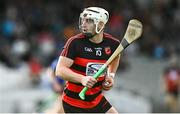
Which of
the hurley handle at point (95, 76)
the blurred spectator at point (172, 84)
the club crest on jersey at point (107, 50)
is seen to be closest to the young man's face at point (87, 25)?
the club crest on jersey at point (107, 50)

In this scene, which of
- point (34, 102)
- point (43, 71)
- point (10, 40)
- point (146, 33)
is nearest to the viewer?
point (34, 102)

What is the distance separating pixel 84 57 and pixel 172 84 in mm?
9438

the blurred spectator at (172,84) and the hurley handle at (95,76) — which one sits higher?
the hurley handle at (95,76)

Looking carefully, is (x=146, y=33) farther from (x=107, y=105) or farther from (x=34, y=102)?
(x=107, y=105)

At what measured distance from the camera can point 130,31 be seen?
27.7 ft

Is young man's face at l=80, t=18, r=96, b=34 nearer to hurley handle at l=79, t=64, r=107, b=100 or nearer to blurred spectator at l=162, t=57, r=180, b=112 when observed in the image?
hurley handle at l=79, t=64, r=107, b=100

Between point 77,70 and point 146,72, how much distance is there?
12.1 metres

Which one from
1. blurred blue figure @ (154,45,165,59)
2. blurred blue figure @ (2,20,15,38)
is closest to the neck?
blurred blue figure @ (2,20,15,38)

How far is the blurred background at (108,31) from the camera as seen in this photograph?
17.4 meters

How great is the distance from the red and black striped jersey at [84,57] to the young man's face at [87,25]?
0.47ft

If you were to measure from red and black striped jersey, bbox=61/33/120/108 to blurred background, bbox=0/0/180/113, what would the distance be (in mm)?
7271

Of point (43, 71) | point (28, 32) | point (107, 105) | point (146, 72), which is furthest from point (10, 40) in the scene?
point (107, 105)

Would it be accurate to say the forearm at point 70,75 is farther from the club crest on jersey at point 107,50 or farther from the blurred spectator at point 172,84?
the blurred spectator at point 172,84

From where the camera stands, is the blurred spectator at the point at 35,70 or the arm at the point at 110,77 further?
the blurred spectator at the point at 35,70
